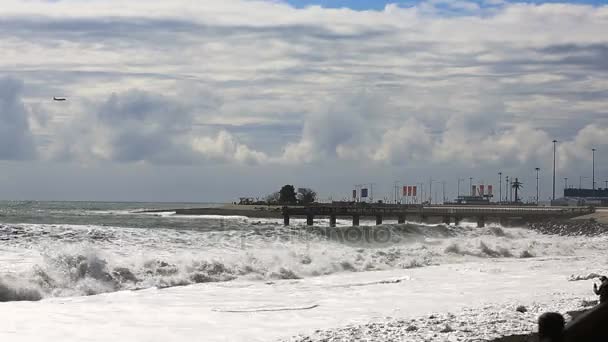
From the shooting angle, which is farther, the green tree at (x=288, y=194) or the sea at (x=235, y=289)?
the green tree at (x=288, y=194)

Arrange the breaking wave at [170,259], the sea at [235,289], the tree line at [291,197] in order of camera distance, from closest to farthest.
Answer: the sea at [235,289] < the breaking wave at [170,259] < the tree line at [291,197]

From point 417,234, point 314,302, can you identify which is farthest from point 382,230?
point 314,302

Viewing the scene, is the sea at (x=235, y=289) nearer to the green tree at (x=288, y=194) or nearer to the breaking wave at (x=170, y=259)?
the breaking wave at (x=170, y=259)

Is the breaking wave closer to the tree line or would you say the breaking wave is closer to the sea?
the sea

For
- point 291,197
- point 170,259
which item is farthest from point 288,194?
point 170,259

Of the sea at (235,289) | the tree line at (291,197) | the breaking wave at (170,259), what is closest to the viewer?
the sea at (235,289)

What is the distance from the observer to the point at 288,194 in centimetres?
14875

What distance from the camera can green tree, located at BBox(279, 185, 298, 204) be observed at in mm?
147625

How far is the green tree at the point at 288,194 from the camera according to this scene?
147625 mm

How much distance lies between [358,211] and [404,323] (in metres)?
74.0

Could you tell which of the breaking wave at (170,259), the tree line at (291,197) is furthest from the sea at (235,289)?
the tree line at (291,197)

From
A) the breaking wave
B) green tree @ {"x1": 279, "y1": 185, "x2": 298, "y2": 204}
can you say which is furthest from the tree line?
the breaking wave

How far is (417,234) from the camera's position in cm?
6238

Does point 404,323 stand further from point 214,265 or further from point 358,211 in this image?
point 358,211
